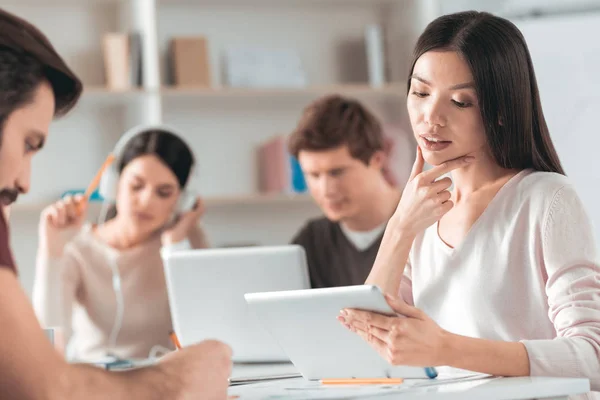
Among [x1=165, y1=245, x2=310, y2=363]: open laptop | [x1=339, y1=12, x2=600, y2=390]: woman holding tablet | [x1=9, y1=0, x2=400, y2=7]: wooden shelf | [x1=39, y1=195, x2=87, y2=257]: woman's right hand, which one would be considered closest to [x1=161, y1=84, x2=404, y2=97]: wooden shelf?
[x1=9, y1=0, x2=400, y2=7]: wooden shelf

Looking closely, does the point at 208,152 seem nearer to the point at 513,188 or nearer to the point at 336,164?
the point at 336,164

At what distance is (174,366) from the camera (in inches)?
44.1

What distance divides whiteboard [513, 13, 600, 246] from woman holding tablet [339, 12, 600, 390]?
6.01ft

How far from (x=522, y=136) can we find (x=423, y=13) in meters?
2.50

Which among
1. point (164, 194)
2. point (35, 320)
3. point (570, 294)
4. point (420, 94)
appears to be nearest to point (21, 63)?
point (35, 320)

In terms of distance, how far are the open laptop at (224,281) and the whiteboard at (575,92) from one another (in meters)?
1.65

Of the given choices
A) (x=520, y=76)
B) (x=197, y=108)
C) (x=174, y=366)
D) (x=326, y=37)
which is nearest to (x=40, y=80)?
(x=174, y=366)

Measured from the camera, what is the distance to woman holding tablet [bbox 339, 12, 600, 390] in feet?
4.28

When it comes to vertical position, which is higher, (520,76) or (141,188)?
(520,76)

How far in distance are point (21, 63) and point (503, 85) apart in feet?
2.54

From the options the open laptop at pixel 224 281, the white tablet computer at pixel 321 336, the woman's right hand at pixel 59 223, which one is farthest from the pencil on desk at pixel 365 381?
the woman's right hand at pixel 59 223

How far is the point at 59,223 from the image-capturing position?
2.96 m

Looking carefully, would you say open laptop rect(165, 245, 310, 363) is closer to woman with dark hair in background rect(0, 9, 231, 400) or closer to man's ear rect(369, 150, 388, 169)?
woman with dark hair in background rect(0, 9, 231, 400)

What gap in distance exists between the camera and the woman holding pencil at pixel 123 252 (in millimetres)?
2928
